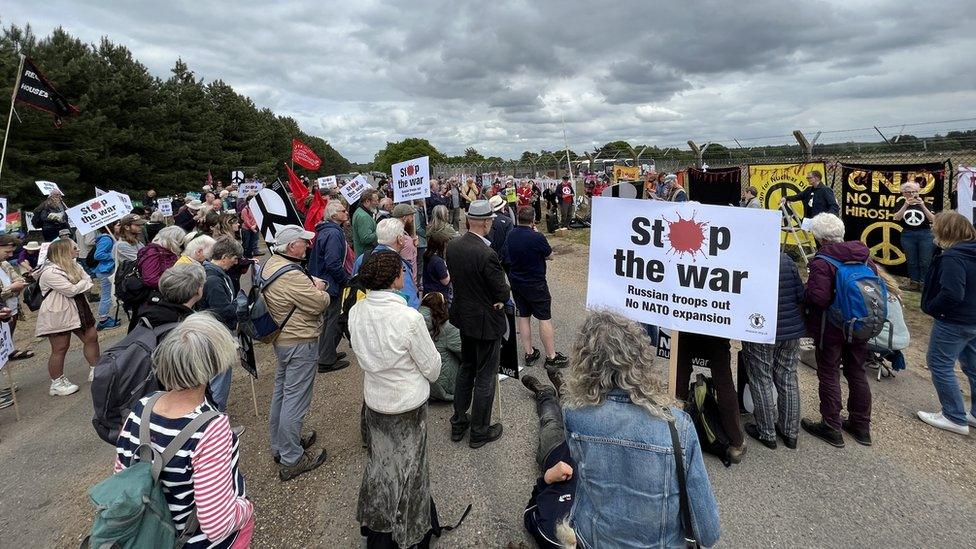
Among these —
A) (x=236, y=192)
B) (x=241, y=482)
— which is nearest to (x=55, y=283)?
(x=241, y=482)

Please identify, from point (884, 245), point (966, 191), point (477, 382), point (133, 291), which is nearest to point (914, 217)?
point (966, 191)

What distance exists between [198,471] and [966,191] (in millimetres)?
10042

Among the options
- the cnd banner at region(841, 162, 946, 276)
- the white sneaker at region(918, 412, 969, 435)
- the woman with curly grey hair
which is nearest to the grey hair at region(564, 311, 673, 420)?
the woman with curly grey hair

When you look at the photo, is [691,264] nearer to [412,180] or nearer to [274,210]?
[274,210]

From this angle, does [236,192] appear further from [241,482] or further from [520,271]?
[241,482]

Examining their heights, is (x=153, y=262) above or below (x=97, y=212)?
below

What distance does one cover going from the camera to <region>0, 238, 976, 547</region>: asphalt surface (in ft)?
9.41

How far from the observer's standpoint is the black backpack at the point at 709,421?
11.3 ft

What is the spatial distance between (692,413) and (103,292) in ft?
30.6

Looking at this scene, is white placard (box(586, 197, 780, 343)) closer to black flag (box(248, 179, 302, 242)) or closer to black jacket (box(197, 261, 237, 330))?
black jacket (box(197, 261, 237, 330))

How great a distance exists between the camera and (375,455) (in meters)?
2.64

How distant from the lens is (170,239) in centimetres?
432

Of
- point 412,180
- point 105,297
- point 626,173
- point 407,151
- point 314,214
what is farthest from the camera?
point 407,151

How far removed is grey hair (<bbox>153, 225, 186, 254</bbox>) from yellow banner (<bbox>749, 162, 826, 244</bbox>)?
10753 mm
